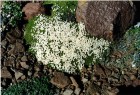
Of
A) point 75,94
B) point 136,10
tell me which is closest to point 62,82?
point 75,94

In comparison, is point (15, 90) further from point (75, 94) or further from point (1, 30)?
point (1, 30)

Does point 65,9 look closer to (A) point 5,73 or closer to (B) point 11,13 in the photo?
(B) point 11,13

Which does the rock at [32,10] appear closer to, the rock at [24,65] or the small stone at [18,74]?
the rock at [24,65]

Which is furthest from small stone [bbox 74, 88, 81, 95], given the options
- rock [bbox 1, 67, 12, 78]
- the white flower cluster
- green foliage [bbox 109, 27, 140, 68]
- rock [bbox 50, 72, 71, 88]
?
rock [bbox 1, 67, 12, 78]

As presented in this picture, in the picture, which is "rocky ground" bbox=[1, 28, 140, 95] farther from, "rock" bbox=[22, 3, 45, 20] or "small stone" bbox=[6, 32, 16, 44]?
"rock" bbox=[22, 3, 45, 20]

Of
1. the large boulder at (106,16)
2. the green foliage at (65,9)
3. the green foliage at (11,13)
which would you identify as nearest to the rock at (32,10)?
the green foliage at (11,13)

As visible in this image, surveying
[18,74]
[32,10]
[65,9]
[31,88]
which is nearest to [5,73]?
[18,74]
